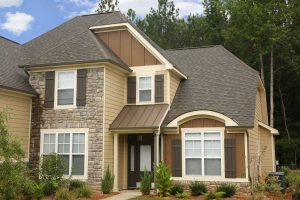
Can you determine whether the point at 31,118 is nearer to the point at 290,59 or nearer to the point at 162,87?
the point at 162,87

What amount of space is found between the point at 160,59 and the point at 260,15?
1546 centimetres

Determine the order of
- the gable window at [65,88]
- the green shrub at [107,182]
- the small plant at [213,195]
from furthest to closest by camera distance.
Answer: the gable window at [65,88]
the green shrub at [107,182]
the small plant at [213,195]

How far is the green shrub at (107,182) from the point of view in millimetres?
15133

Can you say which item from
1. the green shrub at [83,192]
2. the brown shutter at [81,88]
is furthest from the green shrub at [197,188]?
the brown shutter at [81,88]

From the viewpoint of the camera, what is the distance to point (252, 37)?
3044 cm

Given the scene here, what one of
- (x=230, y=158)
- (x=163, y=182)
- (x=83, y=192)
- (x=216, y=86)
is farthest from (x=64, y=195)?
(x=216, y=86)

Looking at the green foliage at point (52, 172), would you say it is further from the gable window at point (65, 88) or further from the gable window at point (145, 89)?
the gable window at point (145, 89)

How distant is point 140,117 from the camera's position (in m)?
17.0

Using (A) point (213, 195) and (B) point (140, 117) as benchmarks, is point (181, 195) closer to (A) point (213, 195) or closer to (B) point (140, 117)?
(A) point (213, 195)

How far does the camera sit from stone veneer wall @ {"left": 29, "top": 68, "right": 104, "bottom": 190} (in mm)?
15734

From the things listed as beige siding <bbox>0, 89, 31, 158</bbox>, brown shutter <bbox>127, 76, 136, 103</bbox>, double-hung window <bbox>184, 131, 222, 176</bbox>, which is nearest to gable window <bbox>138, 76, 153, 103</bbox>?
brown shutter <bbox>127, 76, 136, 103</bbox>

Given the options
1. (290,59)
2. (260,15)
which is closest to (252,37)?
(260,15)

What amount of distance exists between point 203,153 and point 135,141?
3.41m

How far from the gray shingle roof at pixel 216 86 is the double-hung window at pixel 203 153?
121 centimetres
